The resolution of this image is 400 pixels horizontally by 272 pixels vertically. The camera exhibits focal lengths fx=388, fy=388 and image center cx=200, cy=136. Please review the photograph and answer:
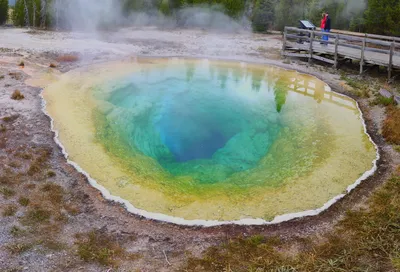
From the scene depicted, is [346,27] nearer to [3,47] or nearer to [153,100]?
[153,100]

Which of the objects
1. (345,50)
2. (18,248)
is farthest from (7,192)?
(345,50)

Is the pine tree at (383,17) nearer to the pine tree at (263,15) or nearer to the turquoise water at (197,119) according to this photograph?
the pine tree at (263,15)

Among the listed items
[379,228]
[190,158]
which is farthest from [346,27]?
[379,228]

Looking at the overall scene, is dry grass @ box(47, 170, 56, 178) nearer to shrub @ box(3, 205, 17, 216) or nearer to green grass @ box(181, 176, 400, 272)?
shrub @ box(3, 205, 17, 216)

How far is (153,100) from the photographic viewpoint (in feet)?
42.7

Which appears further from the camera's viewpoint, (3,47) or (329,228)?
(3,47)

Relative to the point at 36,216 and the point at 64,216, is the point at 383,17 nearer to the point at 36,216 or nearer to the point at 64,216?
the point at 64,216

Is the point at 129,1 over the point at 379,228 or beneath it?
over

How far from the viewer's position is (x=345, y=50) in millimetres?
16812

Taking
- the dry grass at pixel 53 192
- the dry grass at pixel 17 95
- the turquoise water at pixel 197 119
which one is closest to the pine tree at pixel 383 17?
the turquoise water at pixel 197 119

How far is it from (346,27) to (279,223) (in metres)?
19.6

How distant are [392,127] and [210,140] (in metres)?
4.79

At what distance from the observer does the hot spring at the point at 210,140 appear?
7.68 metres

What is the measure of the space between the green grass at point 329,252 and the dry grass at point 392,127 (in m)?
3.58
